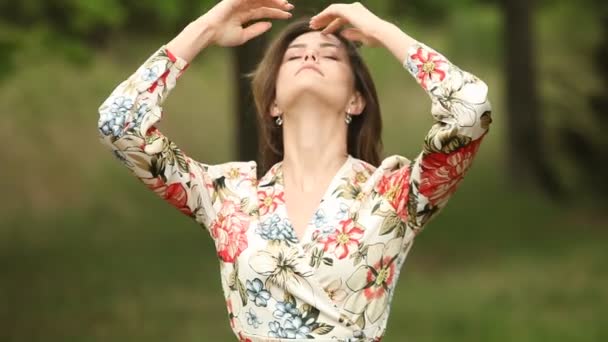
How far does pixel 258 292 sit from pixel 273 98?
749 mm

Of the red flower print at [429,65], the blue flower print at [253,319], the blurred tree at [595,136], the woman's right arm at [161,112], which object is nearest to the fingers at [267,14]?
the woman's right arm at [161,112]

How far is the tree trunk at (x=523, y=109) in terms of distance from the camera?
1762 centimetres

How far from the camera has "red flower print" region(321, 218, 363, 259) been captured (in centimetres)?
428

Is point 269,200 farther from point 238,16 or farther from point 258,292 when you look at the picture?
point 238,16

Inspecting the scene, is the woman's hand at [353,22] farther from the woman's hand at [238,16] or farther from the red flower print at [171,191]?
the red flower print at [171,191]

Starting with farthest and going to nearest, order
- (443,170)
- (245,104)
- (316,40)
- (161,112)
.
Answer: (245,104) < (316,40) < (161,112) < (443,170)

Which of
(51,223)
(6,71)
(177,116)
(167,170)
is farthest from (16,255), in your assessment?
(167,170)

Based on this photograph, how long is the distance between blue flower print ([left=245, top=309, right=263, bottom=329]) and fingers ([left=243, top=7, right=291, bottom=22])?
997mm

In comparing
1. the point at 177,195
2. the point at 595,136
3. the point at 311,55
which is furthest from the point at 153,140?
the point at 595,136

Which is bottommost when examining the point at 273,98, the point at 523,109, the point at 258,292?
the point at 523,109

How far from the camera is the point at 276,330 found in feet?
14.1

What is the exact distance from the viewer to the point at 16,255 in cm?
1418

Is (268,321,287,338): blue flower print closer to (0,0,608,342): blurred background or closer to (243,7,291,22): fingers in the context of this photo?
(243,7,291,22): fingers

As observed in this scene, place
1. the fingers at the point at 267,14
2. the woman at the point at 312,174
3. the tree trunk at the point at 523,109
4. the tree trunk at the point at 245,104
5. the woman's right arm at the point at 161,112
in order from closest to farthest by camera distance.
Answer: the woman at the point at 312,174 → the woman's right arm at the point at 161,112 → the fingers at the point at 267,14 → the tree trunk at the point at 245,104 → the tree trunk at the point at 523,109
